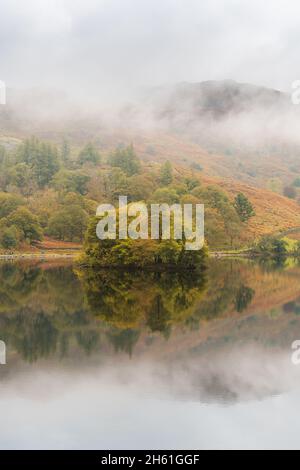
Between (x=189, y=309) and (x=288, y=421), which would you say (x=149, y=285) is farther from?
(x=288, y=421)

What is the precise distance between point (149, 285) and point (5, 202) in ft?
256

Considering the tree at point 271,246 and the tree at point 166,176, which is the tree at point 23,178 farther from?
the tree at point 271,246

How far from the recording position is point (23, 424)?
18.2 meters

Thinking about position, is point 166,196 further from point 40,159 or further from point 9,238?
point 40,159

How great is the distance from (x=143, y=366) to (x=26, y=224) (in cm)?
9649

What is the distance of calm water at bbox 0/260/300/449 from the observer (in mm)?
17984

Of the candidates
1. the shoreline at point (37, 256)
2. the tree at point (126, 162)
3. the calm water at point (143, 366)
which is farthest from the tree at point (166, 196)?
the calm water at point (143, 366)

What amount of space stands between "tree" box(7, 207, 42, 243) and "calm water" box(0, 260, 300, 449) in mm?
69395

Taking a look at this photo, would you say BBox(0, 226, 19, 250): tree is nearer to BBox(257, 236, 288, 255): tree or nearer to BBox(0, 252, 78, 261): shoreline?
BBox(0, 252, 78, 261): shoreline

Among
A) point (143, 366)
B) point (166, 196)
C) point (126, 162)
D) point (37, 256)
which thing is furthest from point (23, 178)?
point (143, 366)

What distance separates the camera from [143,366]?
2533 centimetres

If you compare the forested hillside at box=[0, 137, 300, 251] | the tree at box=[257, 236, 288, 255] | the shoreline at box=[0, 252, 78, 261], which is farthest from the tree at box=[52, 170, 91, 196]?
the tree at box=[257, 236, 288, 255]

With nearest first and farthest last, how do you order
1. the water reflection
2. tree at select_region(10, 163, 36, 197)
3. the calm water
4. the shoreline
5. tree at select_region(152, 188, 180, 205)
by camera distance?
the calm water, the water reflection, the shoreline, tree at select_region(152, 188, 180, 205), tree at select_region(10, 163, 36, 197)

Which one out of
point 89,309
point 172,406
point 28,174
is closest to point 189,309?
point 89,309
